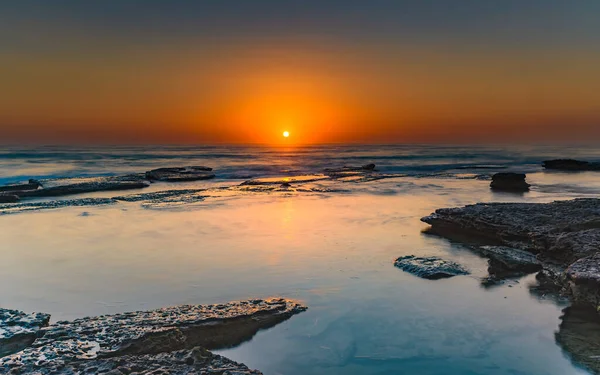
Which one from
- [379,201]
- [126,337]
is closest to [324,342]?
[126,337]

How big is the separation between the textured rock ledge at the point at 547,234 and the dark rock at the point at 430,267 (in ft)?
2.98

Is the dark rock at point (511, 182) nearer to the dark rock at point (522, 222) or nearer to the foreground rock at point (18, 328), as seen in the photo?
the dark rock at point (522, 222)

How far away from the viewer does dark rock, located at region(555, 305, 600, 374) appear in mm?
4781

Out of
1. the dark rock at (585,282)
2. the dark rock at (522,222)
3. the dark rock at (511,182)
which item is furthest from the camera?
the dark rock at (511,182)

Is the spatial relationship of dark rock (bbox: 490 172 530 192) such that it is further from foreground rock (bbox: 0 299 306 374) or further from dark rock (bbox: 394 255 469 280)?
foreground rock (bbox: 0 299 306 374)

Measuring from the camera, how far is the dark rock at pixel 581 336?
478 cm

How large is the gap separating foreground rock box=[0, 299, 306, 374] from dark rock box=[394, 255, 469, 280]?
267 cm

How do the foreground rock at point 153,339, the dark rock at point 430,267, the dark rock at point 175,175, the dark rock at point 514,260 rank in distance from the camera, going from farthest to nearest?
the dark rock at point 175,175 < the dark rock at point 514,260 < the dark rock at point 430,267 < the foreground rock at point 153,339

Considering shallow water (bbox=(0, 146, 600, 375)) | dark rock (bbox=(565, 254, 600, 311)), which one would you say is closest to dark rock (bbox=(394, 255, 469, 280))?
shallow water (bbox=(0, 146, 600, 375))

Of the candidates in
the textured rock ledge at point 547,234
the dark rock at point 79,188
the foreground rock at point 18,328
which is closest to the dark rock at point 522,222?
the textured rock ledge at point 547,234

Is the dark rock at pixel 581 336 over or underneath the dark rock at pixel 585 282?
underneath

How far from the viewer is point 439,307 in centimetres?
639

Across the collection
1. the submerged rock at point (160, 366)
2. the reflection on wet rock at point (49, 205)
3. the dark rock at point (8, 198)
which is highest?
the submerged rock at point (160, 366)

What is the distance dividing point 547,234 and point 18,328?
31.4ft
